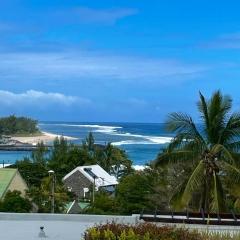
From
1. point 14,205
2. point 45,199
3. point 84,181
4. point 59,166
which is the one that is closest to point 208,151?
point 14,205

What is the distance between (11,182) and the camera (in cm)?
5484

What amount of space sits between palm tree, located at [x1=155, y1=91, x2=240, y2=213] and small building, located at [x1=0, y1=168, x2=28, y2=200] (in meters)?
34.5

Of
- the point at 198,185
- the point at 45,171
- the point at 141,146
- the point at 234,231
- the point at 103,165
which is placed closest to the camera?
the point at 234,231

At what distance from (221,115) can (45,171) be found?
56.0m

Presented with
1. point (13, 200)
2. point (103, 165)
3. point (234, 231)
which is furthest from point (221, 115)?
point (103, 165)

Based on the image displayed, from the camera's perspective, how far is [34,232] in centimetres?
1156

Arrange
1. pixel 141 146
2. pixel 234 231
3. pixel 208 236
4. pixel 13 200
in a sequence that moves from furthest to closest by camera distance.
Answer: pixel 141 146
pixel 13 200
pixel 234 231
pixel 208 236

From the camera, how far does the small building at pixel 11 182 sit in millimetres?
53494

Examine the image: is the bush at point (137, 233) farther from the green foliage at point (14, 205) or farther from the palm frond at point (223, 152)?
the green foliage at point (14, 205)

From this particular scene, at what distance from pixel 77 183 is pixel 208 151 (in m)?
58.6

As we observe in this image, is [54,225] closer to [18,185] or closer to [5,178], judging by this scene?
[5,178]

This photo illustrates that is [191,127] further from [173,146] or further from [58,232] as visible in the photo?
[58,232]

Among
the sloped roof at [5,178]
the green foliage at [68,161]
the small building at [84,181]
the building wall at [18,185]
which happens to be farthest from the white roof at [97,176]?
the sloped roof at [5,178]

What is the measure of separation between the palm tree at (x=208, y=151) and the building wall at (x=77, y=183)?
181 ft
